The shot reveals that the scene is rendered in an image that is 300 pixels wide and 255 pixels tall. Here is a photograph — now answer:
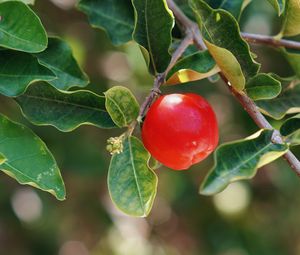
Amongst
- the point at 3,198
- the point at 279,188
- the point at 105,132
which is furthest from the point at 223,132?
the point at 3,198

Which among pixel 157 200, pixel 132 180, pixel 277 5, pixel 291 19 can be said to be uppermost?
pixel 277 5

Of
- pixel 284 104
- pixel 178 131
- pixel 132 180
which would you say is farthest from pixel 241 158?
pixel 284 104

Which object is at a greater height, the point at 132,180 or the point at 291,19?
the point at 291,19

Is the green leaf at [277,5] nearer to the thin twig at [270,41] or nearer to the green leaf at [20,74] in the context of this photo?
the thin twig at [270,41]

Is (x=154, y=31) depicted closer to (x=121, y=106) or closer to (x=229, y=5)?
(x=121, y=106)

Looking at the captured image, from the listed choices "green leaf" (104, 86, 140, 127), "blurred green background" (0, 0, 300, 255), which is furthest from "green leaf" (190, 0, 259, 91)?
"blurred green background" (0, 0, 300, 255)

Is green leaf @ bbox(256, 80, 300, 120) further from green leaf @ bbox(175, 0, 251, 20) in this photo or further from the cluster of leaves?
green leaf @ bbox(175, 0, 251, 20)
